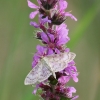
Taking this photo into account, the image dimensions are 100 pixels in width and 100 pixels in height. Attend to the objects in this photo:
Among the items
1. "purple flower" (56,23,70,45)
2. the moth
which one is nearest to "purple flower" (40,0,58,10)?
"purple flower" (56,23,70,45)

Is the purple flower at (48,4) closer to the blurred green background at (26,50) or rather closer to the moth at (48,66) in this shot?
the moth at (48,66)

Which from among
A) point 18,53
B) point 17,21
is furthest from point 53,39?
point 18,53

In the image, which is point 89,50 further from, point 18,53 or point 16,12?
point 16,12

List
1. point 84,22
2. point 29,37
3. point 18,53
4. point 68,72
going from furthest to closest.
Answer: point 18,53, point 29,37, point 84,22, point 68,72

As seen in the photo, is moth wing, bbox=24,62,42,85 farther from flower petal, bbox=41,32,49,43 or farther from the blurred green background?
the blurred green background

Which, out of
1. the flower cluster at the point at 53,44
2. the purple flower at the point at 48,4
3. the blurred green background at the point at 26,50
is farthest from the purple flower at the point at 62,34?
the blurred green background at the point at 26,50

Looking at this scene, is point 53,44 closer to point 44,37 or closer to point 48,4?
point 44,37

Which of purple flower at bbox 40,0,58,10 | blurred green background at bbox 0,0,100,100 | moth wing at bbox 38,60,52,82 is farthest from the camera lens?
blurred green background at bbox 0,0,100,100
